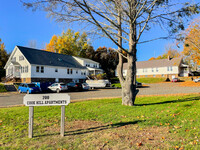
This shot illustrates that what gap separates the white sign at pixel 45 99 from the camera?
489 centimetres

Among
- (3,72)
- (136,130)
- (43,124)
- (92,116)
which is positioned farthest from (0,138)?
(3,72)

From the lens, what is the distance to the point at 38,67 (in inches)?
1249

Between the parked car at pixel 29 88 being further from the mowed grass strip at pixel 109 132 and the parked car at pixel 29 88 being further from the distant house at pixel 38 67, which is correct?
the mowed grass strip at pixel 109 132

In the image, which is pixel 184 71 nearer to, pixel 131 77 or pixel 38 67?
pixel 38 67

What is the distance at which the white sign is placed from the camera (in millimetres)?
4889

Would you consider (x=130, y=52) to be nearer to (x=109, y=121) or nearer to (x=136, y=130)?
(x=109, y=121)

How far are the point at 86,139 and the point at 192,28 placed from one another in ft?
71.1

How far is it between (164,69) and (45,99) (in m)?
57.7

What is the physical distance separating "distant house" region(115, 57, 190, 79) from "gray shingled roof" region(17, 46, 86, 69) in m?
29.7

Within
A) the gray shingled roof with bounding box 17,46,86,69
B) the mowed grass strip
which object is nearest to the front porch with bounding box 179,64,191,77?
the gray shingled roof with bounding box 17,46,86,69

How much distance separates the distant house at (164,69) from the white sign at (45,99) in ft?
182

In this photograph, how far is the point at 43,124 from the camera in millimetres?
6230

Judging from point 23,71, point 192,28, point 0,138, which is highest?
point 192,28

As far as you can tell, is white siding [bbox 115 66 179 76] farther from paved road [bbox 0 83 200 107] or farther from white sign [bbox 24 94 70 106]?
white sign [bbox 24 94 70 106]
